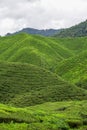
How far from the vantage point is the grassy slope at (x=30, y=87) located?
403 feet

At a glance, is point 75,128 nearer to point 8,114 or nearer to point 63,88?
point 8,114

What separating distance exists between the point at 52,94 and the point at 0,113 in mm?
75119

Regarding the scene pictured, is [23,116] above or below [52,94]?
above

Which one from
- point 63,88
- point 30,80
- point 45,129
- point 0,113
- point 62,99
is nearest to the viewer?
point 45,129

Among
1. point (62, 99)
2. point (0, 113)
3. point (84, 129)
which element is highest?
point (0, 113)

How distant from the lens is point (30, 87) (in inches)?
5492

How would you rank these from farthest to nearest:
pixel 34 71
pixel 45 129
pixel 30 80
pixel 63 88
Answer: pixel 34 71 → pixel 30 80 → pixel 63 88 → pixel 45 129

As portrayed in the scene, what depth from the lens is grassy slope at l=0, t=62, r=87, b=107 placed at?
12288 cm

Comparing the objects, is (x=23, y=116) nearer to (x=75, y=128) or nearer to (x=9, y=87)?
(x=75, y=128)

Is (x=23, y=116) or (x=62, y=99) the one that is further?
(x=62, y=99)

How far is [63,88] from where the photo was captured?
13325 centimetres

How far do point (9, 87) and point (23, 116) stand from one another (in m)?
80.7

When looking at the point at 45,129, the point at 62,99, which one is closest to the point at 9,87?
the point at 62,99

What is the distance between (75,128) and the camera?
2156 inches
